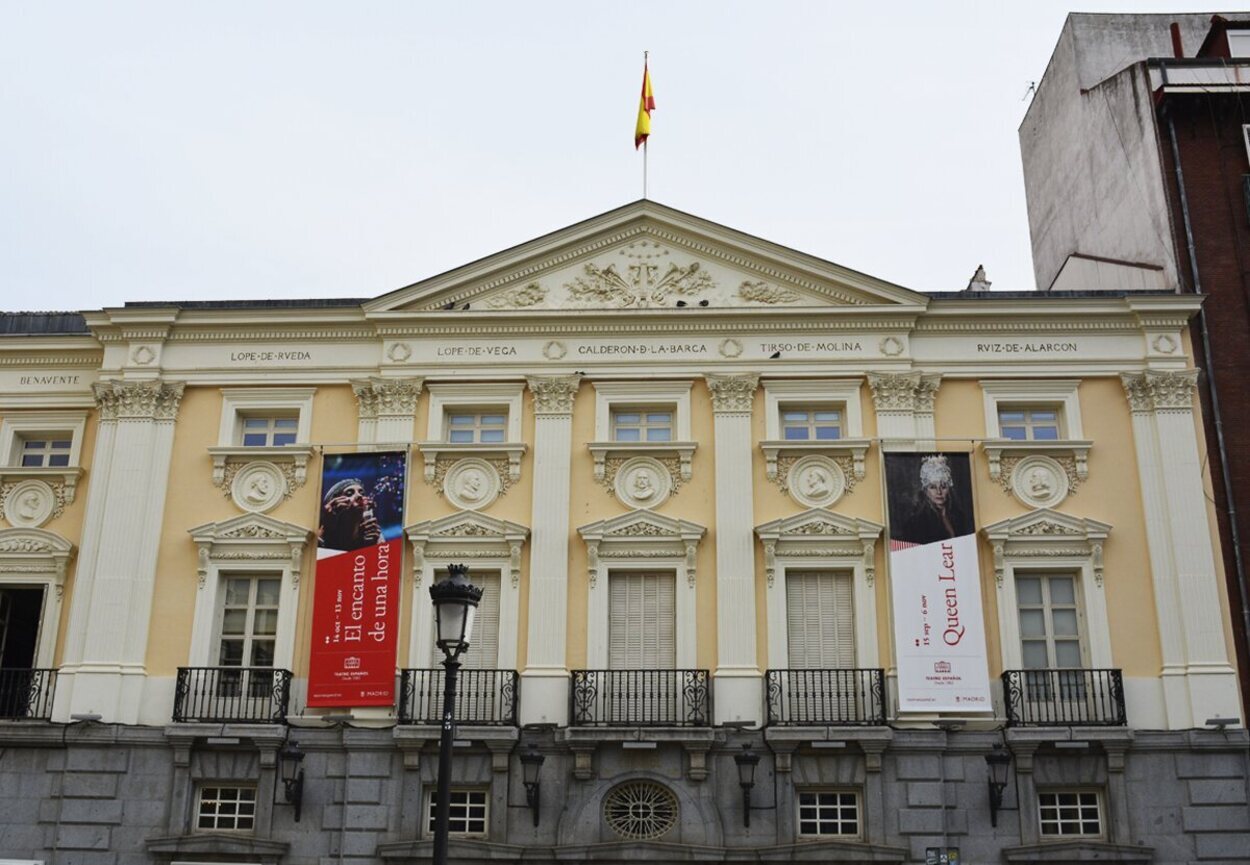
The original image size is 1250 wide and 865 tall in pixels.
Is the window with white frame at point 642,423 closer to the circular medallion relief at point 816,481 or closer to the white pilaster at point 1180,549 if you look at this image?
the circular medallion relief at point 816,481

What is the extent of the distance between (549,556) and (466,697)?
8.87ft

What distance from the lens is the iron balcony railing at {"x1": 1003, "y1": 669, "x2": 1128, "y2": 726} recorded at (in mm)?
20375

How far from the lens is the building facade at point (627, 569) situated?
20141 mm

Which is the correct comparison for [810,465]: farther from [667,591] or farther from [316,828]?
[316,828]

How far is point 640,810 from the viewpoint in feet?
66.5

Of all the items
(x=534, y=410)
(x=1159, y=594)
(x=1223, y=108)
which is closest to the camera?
(x=1159, y=594)

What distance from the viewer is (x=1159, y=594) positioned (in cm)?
2112

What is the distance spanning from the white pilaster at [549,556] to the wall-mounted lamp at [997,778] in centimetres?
668

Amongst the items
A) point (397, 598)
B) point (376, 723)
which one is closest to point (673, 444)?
point (397, 598)

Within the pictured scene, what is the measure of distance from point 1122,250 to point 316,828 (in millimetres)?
18843

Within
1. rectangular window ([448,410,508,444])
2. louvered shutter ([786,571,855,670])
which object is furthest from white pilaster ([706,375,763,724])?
rectangular window ([448,410,508,444])

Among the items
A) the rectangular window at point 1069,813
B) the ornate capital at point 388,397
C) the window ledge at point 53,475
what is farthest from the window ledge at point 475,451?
the rectangular window at point 1069,813

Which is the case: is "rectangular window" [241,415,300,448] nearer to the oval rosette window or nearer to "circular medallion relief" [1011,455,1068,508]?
the oval rosette window

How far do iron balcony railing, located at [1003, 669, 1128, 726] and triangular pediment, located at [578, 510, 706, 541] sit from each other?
5681 millimetres
